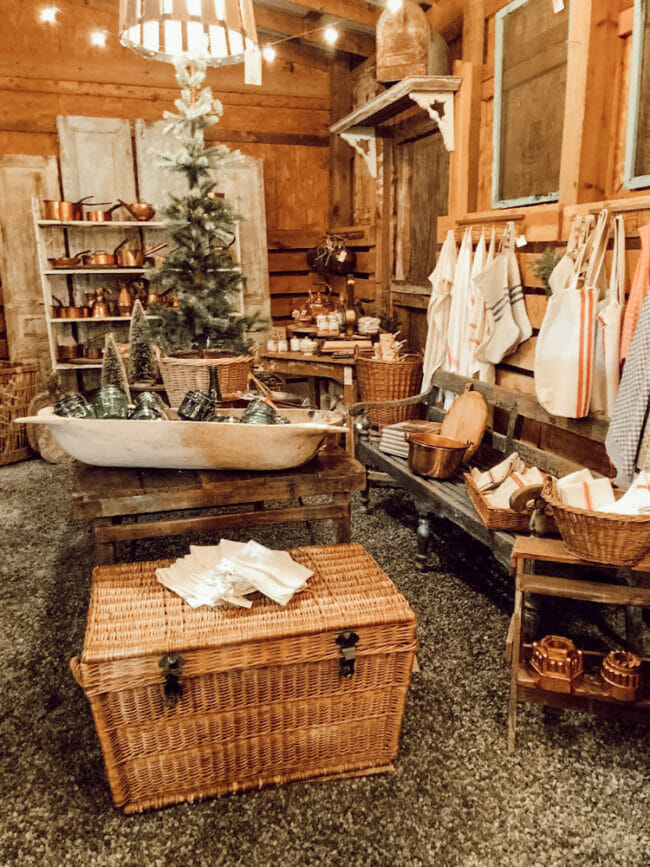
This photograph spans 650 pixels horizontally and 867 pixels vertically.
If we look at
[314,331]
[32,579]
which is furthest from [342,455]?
[314,331]

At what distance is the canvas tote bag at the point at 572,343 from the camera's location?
112 inches

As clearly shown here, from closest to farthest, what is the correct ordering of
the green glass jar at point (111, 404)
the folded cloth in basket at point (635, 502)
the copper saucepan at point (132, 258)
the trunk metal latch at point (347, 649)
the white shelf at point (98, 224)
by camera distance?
the trunk metal latch at point (347, 649) < the folded cloth in basket at point (635, 502) < the green glass jar at point (111, 404) < the white shelf at point (98, 224) < the copper saucepan at point (132, 258)

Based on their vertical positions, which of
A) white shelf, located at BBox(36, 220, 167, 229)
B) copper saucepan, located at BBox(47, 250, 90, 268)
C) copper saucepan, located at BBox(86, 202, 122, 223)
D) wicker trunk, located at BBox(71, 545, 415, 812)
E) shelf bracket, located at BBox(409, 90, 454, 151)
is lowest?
wicker trunk, located at BBox(71, 545, 415, 812)

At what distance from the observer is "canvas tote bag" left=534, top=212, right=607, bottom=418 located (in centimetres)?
284

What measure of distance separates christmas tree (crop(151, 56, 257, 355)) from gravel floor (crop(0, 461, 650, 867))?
2334 millimetres

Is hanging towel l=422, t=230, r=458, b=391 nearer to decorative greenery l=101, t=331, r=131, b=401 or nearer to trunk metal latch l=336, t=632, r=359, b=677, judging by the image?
decorative greenery l=101, t=331, r=131, b=401

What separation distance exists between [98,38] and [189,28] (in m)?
4.18

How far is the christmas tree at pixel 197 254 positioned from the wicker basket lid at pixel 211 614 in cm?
256

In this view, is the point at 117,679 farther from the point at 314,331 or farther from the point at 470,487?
the point at 314,331

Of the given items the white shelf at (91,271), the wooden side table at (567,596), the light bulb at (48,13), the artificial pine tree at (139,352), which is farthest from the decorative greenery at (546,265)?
the light bulb at (48,13)

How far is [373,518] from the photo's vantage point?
13.6 feet

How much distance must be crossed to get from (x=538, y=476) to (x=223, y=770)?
1782mm

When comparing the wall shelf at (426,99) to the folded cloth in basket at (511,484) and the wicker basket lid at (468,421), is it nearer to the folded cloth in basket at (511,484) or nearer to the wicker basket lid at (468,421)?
the wicker basket lid at (468,421)

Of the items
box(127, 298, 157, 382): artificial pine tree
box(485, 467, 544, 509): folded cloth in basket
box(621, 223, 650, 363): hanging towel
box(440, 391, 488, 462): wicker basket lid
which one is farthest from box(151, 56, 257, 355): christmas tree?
box(621, 223, 650, 363): hanging towel
